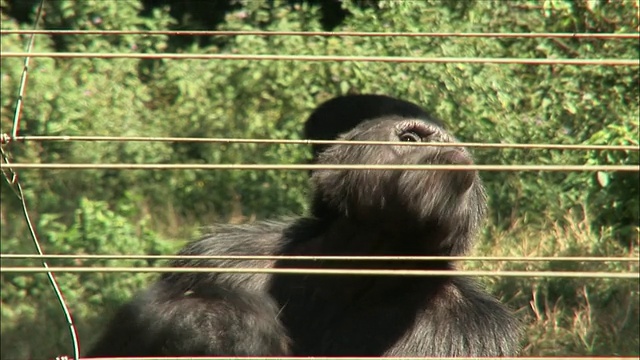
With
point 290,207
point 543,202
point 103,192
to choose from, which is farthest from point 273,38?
point 543,202

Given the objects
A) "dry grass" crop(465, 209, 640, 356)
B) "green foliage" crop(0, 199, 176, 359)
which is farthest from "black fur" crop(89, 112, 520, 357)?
"green foliage" crop(0, 199, 176, 359)

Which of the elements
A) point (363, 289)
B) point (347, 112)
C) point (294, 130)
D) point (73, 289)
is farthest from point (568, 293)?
point (73, 289)

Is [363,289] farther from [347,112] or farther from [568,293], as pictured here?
[568,293]

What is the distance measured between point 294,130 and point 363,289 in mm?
2693

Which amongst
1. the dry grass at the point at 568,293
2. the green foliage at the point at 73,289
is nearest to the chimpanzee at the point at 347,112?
the dry grass at the point at 568,293

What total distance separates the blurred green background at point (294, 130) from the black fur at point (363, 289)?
5.58ft

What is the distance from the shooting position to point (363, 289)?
3941 mm

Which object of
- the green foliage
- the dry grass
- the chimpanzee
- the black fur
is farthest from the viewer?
the green foliage

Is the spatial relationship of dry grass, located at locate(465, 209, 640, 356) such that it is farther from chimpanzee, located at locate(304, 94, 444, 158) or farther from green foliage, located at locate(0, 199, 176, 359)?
green foliage, located at locate(0, 199, 176, 359)

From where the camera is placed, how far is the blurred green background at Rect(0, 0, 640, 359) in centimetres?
579

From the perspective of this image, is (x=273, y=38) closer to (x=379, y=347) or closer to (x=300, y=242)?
(x=300, y=242)

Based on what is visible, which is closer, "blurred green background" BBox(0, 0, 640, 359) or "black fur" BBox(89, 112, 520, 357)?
"black fur" BBox(89, 112, 520, 357)

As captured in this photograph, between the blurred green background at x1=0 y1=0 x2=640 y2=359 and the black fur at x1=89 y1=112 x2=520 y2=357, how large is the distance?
1699mm

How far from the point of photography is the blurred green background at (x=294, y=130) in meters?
5.79
